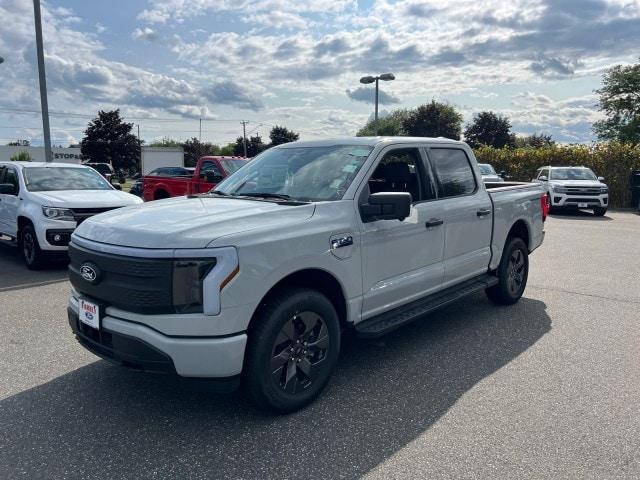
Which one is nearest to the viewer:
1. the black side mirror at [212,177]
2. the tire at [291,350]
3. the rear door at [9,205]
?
the tire at [291,350]

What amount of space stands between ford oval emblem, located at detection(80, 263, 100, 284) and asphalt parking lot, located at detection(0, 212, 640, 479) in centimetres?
74

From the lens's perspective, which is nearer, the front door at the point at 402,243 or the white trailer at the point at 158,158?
the front door at the point at 402,243

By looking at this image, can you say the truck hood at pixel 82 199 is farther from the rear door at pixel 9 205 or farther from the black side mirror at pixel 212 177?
the black side mirror at pixel 212 177

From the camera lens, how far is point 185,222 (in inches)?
129

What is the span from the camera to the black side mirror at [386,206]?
12.0 ft

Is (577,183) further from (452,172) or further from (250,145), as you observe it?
(250,145)

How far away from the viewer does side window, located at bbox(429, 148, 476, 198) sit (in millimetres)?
4926

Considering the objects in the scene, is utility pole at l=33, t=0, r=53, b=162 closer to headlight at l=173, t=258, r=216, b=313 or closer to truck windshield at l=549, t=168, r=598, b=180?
headlight at l=173, t=258, r=216, b=313

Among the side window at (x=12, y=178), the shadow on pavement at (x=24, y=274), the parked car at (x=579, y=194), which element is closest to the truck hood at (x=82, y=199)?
the side window at (x=12, y=178)

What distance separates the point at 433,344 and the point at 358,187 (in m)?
1.80

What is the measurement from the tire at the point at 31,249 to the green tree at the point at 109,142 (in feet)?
171

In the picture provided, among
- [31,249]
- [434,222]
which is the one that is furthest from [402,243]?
[31,249]

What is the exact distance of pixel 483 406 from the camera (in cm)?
357

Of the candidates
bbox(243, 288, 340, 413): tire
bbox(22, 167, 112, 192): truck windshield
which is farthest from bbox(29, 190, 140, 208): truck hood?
bbox(243, 288, 340, 413): tire
